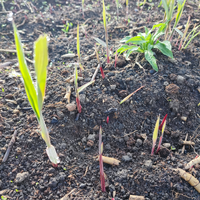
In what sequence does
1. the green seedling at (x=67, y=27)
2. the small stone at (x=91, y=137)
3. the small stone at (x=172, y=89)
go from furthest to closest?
1. the green seedling at (x=67, y=27)
2. the small stone at (x=172, y=89)
3. the small stone at (x=91, y=137)

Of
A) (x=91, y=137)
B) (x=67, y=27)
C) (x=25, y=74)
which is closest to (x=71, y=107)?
(x=91, y=137)

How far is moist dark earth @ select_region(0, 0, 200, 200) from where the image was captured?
1.04 meters

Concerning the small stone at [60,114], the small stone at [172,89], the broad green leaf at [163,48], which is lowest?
the small stone at [60,114]

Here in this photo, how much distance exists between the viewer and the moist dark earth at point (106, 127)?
104 centimetres

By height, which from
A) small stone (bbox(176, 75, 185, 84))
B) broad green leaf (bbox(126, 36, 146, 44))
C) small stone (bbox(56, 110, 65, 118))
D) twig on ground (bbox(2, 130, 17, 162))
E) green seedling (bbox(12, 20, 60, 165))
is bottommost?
twig on ground (bbox(2, 130, 17, 162))

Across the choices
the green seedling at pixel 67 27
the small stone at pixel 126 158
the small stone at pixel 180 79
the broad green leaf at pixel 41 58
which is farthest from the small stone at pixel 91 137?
the green seedling at pixel 67 27

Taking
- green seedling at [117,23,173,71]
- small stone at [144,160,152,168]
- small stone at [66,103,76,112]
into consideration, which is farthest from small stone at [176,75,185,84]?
small stone at [66,103,76,112]

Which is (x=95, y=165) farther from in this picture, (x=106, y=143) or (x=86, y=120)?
(x=86, y=120)

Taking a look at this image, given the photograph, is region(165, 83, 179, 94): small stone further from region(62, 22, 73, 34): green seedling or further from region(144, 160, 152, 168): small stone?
region(62, 22, 73, 34): green seedling

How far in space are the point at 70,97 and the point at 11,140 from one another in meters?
0.54

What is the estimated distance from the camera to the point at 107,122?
1.35 meters

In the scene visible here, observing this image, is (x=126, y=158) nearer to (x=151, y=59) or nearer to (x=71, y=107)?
(x=71, y=107)

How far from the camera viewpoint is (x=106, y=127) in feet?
4.42

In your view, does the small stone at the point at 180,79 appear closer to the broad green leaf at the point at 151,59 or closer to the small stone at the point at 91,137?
the broad green leaf at the point at 151,59
